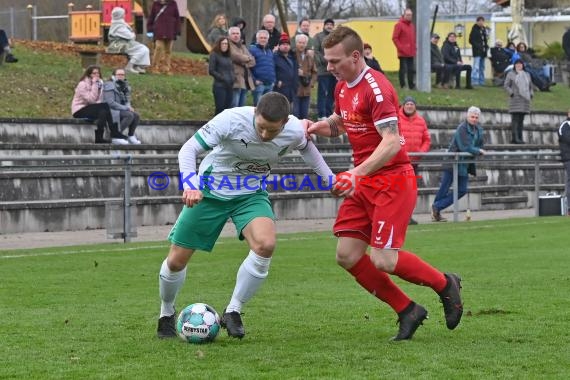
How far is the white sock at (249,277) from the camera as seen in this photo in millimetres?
8570

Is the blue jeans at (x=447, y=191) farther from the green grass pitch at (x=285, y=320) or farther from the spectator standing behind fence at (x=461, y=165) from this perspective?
the green grass pitch at (x=285, y=320)

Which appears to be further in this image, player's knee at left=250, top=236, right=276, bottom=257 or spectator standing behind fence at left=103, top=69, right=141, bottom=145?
spectator standing behind fence at left=103, top=69, right=141, bottom=145

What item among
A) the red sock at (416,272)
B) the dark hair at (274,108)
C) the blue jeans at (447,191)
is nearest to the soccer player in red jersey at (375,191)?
the red sock at (416,272)

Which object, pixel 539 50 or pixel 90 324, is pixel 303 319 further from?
pixel 539 50

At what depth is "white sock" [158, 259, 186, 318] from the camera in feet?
28.6

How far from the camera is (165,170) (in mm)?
20703

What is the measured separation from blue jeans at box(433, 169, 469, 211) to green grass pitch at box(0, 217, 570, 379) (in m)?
5.74

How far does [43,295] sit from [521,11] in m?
43.4

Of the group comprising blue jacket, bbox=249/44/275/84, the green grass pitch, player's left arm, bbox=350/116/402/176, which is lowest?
the green grass pitch

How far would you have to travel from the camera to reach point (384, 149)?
825 centimetres

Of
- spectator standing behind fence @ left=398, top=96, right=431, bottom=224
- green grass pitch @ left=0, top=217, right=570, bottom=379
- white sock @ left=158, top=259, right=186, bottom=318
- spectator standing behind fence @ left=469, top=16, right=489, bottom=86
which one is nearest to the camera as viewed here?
green grass pitch @ left=0, top=217, right=570, bottom=379

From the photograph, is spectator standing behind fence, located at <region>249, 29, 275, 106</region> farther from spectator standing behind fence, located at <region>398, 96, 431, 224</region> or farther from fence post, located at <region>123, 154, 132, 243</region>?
fence post, located at <region>123, 154, 132, 243</region>

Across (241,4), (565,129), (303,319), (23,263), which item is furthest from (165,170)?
(241,4)

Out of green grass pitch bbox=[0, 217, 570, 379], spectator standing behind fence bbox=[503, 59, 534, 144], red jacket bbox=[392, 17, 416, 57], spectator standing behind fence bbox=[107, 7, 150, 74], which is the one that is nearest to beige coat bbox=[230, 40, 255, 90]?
spectator standing behind fence bbox=[107, 7, 150, 74]
